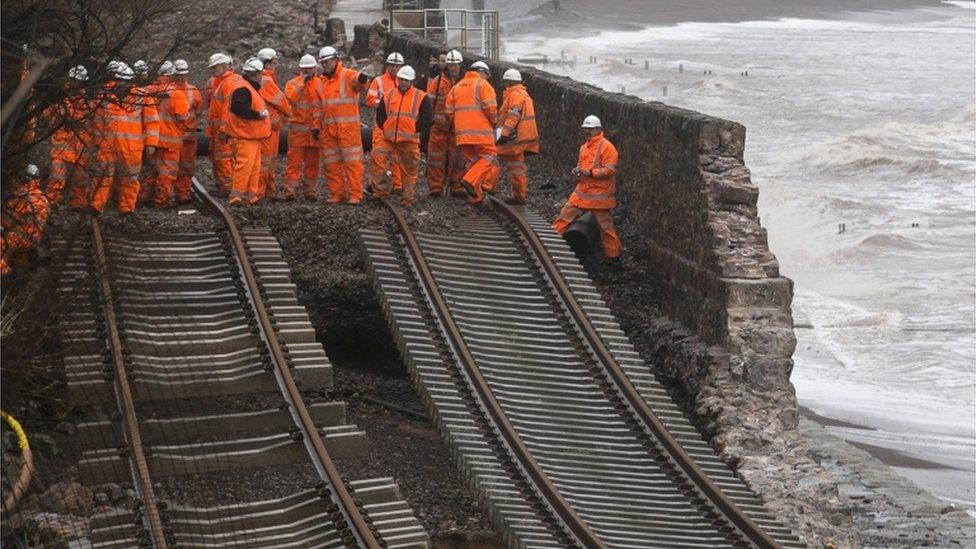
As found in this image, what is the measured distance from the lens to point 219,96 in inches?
692

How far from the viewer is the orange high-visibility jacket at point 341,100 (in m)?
17.6

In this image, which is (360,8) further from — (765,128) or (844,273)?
(765,128)

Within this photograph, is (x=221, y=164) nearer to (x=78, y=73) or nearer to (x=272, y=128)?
(x=272, y=128)

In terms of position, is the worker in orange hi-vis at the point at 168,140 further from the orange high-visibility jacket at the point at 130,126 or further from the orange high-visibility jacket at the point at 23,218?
the orange high-visibility jacket at the point at 23,218

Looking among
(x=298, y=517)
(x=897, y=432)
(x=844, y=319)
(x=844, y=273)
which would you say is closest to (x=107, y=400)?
(x=298, y=517)

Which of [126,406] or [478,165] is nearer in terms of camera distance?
[126,406]

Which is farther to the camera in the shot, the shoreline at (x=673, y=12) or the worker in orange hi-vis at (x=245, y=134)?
the shoreline at (x=673, y=12)

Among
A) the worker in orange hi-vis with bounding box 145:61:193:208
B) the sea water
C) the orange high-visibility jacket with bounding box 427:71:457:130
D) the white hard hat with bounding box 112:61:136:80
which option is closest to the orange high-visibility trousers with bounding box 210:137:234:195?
the worker in orange hi-vis with bounding box 145:61:193:208

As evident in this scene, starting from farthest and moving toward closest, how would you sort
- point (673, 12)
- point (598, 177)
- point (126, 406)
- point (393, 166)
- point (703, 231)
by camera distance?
point (673, 12)
point (393, 166)
point (598, 177)
point (703, 231)
point (126, 406)

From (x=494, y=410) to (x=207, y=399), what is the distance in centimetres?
278

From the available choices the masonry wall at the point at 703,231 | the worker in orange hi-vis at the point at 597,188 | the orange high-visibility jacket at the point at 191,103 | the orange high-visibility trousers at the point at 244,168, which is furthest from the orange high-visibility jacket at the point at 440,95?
the orange high-visibility jacket at the point at 191,103

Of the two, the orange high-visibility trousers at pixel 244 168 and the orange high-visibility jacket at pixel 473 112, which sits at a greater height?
the orange high-visibility jacket at pixel 473 112

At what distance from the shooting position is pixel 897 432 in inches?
896

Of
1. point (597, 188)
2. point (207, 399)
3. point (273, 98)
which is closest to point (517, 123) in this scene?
point (597, 188)
